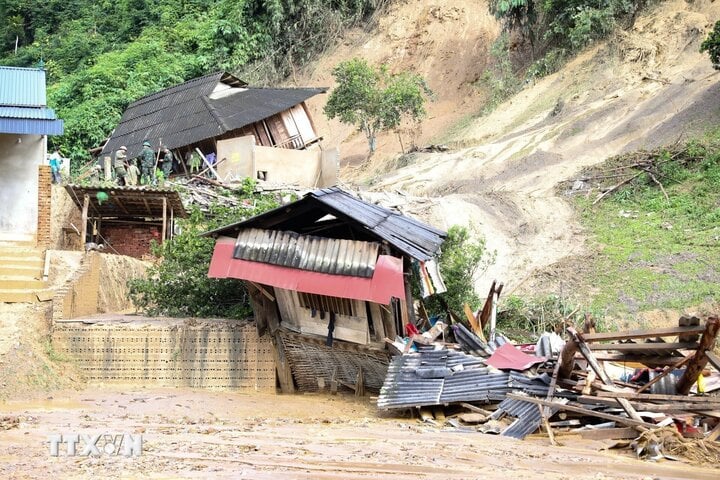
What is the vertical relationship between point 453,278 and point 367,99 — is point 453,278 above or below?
below

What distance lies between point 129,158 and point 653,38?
19883 millimetres

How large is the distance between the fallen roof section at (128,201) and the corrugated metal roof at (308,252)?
6358 millimetres

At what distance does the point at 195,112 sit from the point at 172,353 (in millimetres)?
16354

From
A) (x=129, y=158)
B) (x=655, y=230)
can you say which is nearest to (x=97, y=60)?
(x=129, y=158)

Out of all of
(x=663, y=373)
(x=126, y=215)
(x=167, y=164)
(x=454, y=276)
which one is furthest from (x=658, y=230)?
(x=167, y=164)

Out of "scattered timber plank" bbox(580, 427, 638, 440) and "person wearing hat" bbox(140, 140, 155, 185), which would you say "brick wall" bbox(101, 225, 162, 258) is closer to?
"person wearing hat" bbox(140, 140, 155, 185)

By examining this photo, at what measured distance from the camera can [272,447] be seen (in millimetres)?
11719

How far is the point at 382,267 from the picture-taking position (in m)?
16.6

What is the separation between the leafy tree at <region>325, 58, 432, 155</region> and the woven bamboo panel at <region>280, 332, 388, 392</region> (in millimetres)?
20342

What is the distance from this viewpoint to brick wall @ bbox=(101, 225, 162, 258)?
84.0 ft

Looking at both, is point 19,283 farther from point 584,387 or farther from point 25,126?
point 584,387

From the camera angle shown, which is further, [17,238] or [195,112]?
[195,112]

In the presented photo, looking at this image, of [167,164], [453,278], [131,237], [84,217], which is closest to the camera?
[453,278]

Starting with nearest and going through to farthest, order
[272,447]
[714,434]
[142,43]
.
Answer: [272,447], [714,434], [142,43]
